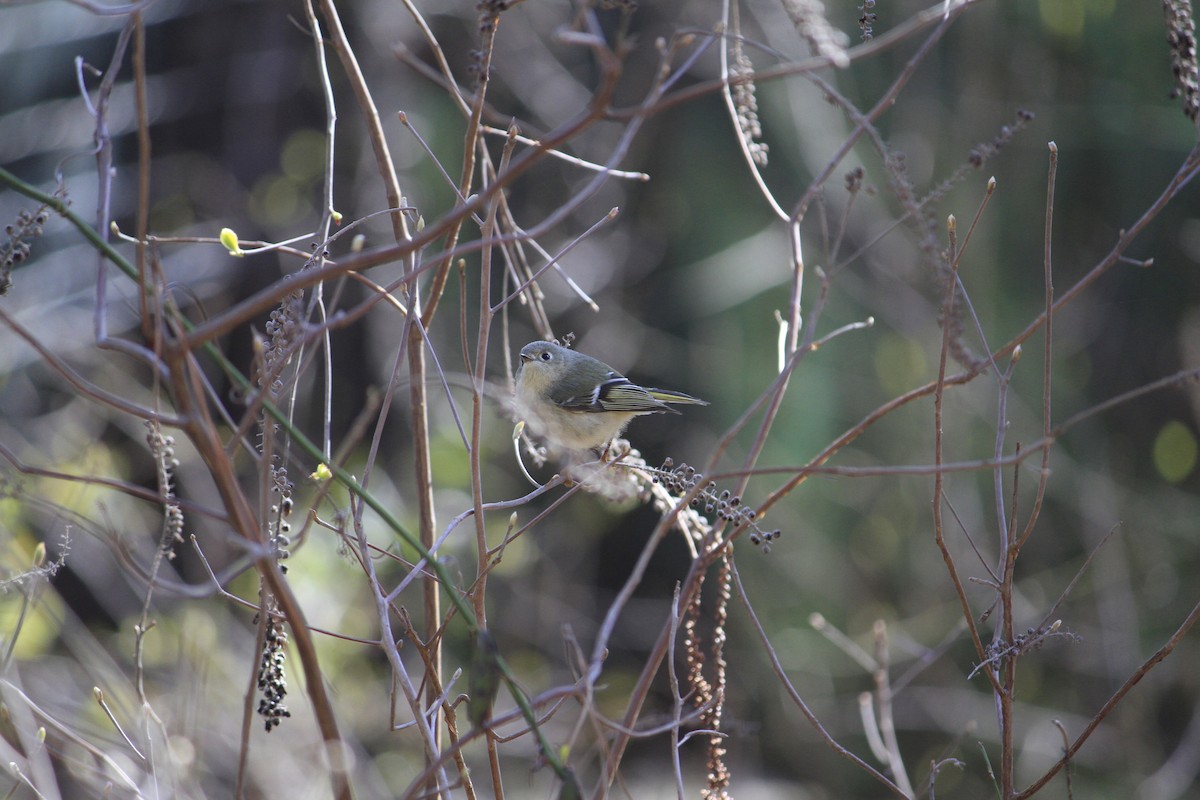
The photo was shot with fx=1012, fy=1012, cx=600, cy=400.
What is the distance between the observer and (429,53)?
573cm

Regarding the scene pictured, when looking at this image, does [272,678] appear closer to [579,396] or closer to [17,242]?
[17,242]

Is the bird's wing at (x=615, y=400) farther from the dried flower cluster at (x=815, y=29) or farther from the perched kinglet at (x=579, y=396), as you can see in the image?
the dried flower cluster at (x=815, y=29)

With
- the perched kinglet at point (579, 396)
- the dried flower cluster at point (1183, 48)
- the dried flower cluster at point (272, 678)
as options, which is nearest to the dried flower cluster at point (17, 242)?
the dried flower cluster at point (272, 678)

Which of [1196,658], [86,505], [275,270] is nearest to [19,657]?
[86,505]

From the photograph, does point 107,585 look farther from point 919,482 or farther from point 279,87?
point 919,482

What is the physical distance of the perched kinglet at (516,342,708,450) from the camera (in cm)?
316

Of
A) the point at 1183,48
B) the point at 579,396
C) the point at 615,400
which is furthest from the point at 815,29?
the point at 579,396

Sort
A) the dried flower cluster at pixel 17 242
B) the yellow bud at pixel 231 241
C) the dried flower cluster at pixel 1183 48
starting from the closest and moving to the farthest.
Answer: the dried flower cluster at pixel 17 242 → the dried flower cluster at pixel 1183 48 → the yellow bud at pixel 231 241

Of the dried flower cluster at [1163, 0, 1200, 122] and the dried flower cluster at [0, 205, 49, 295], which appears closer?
the dried flower cluster at [0, 205, 49, 295]

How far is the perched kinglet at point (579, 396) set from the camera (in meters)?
3.16

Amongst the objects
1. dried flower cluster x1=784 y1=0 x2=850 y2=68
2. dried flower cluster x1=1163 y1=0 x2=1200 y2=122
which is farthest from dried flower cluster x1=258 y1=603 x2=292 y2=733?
dried flower cluster x1=1163 y1=0 x2=1200 y2=122

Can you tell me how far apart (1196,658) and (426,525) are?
4.87 m

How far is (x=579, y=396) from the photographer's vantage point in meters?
3.35

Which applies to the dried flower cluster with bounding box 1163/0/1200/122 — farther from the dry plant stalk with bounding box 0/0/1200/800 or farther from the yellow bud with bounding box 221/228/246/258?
the yellow bud with bounding box 221/228/246/258
